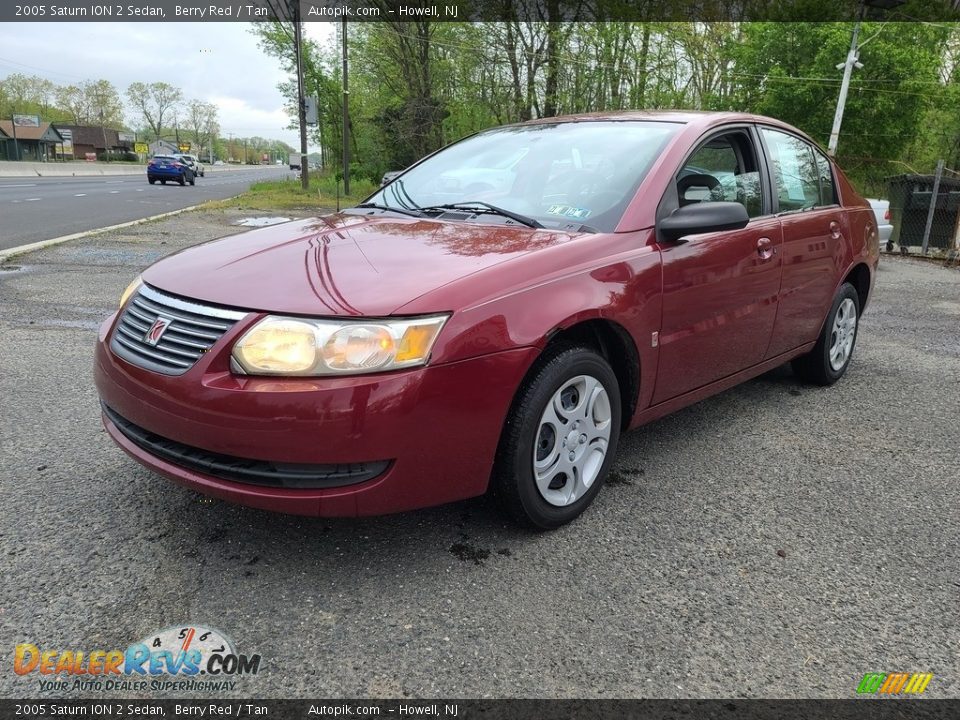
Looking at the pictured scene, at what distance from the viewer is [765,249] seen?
3.44 m

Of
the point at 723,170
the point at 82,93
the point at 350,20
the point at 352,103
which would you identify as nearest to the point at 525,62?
the point at 350,20

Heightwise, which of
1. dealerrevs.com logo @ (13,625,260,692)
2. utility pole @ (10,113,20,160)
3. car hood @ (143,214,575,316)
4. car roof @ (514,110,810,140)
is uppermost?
utility pole @ (10,113,20,160)

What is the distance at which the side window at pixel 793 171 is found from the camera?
3797 mm

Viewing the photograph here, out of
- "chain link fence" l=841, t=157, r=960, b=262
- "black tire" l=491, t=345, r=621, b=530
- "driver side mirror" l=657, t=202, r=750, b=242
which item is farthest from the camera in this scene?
"chain link fence" l=841, t=157, r=960, b=262

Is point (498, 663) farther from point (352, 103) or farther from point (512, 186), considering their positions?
point (352, 103)

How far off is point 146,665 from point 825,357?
398cm

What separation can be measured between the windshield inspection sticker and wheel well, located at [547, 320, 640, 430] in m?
0.49

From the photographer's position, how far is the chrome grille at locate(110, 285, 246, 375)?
86.0 inches

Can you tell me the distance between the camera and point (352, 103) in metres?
42.7

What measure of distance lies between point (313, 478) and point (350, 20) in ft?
100

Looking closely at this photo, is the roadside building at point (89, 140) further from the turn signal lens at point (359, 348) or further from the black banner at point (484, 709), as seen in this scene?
the black banner at point (484, 709)

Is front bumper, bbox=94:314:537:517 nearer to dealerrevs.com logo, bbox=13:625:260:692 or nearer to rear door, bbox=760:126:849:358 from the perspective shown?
dealerrevs.com logo, bbox=13:625:260:692

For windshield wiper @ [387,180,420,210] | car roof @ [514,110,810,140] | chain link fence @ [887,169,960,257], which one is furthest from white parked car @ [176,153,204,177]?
car roof @ [514,110,810,140]

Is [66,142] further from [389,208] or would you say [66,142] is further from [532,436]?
[532,436]
